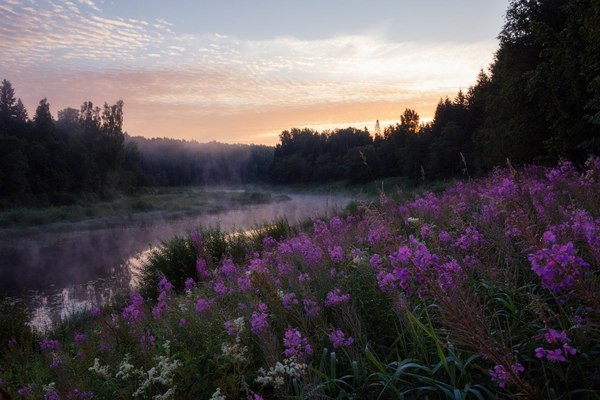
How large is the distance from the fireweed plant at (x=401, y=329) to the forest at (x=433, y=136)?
212 cm

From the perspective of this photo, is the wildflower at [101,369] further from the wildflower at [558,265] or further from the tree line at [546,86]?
the tree line at [546,86]

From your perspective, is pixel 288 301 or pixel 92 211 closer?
pixel 288 301

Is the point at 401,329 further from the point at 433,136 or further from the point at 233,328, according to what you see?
the point at 433,136

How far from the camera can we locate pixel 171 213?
45.7m

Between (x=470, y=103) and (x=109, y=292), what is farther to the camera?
(x=470, y=103)

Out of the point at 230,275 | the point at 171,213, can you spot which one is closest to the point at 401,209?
the point at 230,275

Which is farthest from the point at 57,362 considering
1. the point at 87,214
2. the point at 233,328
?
the point at 87,214

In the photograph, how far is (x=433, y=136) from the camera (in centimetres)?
5416

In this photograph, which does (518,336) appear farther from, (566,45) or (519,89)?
(519,89)

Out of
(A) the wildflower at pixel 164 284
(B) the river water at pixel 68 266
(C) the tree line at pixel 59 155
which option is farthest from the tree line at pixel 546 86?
(C) the tree line at pixel 59 155

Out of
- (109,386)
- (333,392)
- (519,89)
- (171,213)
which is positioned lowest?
(171,213)

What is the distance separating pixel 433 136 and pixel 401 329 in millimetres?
54737

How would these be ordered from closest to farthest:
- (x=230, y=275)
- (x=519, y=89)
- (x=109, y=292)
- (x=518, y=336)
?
(x=518, y=336) → (x=230, y=275) → (x=109, y=292) → (x=519, y=89)

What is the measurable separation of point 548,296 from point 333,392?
162cm
